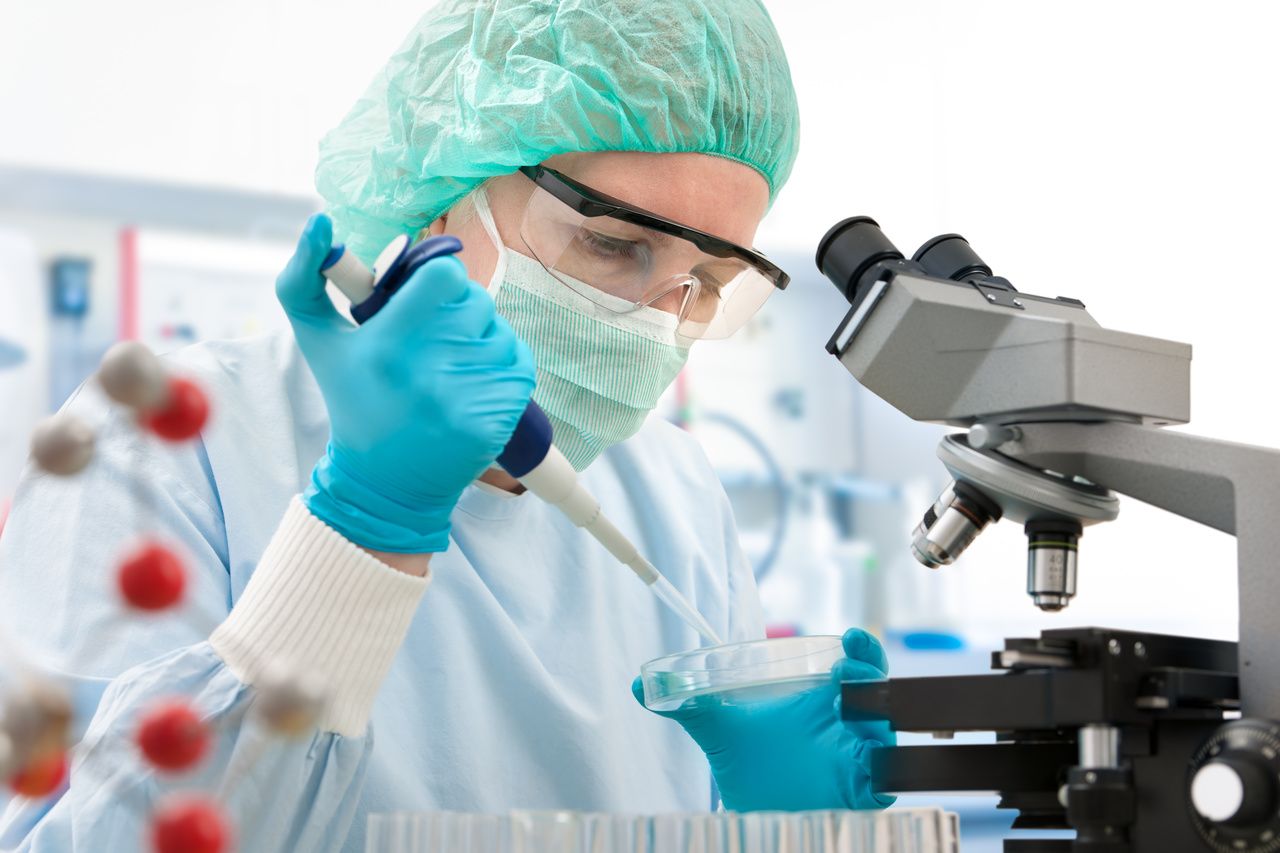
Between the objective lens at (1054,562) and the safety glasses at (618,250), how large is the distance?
19.2 inches

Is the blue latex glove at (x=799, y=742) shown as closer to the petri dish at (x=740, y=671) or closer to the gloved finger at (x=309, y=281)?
the petri dish at (x=740, y=671)

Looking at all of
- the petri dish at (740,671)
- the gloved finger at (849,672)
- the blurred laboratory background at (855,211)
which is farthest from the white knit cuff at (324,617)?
the blurred laboratory background at (855,211)

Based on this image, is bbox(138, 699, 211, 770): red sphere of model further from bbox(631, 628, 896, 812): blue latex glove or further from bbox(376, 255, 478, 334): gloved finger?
bbox(631, 628, 896, 812): blue latex glove

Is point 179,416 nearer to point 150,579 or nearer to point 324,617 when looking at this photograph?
point 150,579

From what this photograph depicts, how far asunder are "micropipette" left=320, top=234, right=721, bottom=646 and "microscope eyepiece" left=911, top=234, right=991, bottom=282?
0.37 m

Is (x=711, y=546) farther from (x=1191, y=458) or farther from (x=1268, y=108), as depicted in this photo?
(x=1268, y=108)

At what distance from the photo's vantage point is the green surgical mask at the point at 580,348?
4.16ft

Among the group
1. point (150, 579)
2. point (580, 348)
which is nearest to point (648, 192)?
point (580, 348)

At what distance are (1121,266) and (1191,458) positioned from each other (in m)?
2.46

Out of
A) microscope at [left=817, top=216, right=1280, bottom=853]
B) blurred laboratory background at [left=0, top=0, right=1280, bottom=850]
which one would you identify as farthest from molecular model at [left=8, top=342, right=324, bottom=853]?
blurred laboratory background at [left=0, top=0, right=1280, bottom=850]

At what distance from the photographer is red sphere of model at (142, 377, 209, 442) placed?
0.42 m

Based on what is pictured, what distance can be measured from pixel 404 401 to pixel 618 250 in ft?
1.46

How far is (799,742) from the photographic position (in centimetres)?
113

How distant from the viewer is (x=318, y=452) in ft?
4.26
